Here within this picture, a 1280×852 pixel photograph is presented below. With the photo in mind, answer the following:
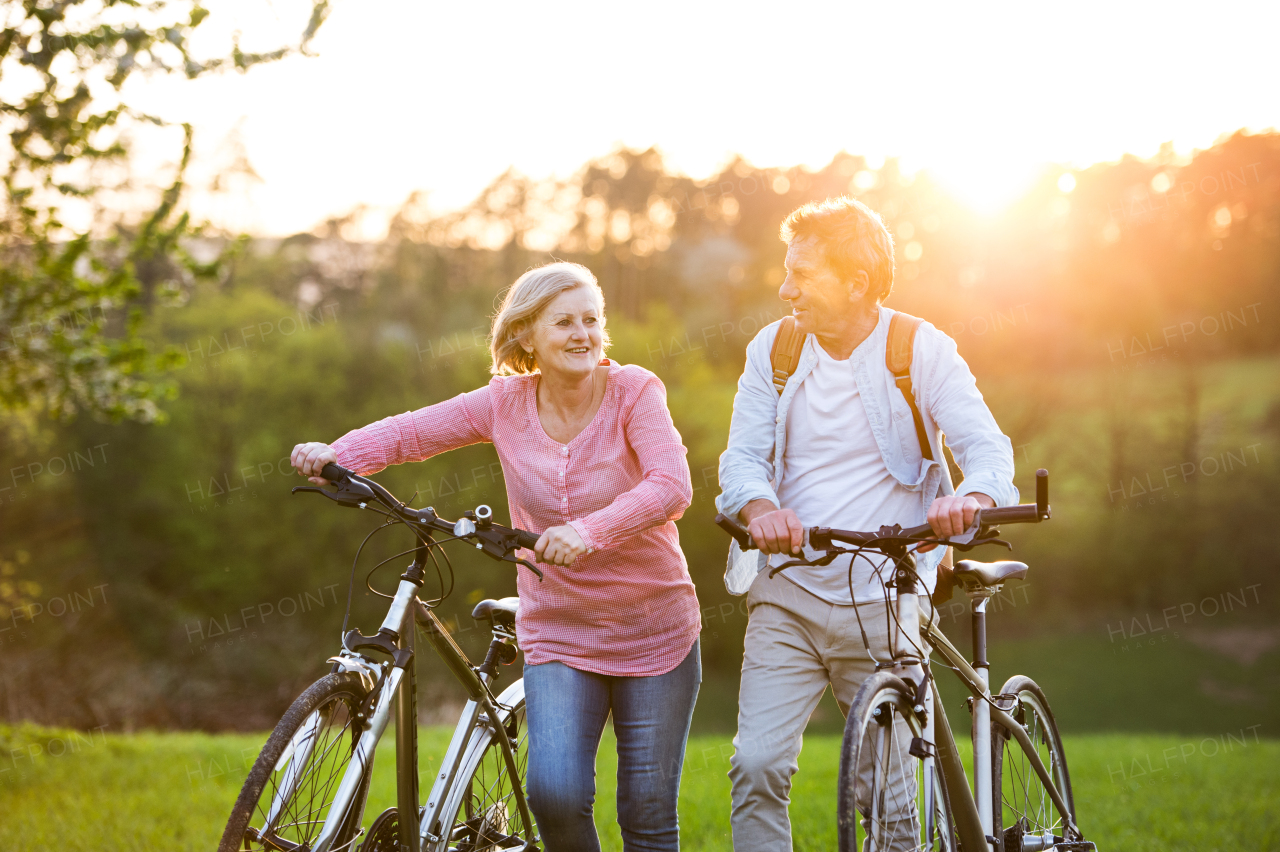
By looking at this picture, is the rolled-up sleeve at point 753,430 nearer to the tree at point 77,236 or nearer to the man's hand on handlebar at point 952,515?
the man's hand on handlebar at point 952,515

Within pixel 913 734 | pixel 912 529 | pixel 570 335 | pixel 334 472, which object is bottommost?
pixel 913 734

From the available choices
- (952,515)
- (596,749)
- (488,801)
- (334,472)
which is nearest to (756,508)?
(952,515)

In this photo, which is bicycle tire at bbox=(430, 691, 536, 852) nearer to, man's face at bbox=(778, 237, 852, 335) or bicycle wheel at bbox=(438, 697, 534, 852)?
bicycle wheel at bbox=(438, 697, 534, 852)

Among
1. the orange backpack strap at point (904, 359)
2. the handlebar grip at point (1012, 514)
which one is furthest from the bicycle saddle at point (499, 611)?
the handlebar grip at point (1012, 514)

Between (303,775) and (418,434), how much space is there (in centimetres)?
98

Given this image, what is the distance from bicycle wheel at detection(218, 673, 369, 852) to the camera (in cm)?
222

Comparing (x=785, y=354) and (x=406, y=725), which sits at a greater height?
(x=785, y=354)

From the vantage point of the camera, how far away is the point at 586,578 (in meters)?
2.88

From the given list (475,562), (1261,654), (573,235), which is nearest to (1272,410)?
(1261,654)

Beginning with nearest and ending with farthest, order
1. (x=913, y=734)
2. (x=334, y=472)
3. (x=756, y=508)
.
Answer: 1. (x=913, y=734)
2. (x=334, y=472)
3. (x=756, y=508)

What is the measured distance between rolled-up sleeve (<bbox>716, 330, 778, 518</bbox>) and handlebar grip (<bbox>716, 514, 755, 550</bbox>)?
0.49ft

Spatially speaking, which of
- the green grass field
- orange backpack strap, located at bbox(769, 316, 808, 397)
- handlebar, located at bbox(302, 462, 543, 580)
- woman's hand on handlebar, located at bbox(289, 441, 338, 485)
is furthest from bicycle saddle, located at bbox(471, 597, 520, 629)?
the green grass field

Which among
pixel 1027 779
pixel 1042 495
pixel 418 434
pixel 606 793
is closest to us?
pixel 1042 495

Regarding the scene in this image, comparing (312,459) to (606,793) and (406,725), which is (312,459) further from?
(606,793)
